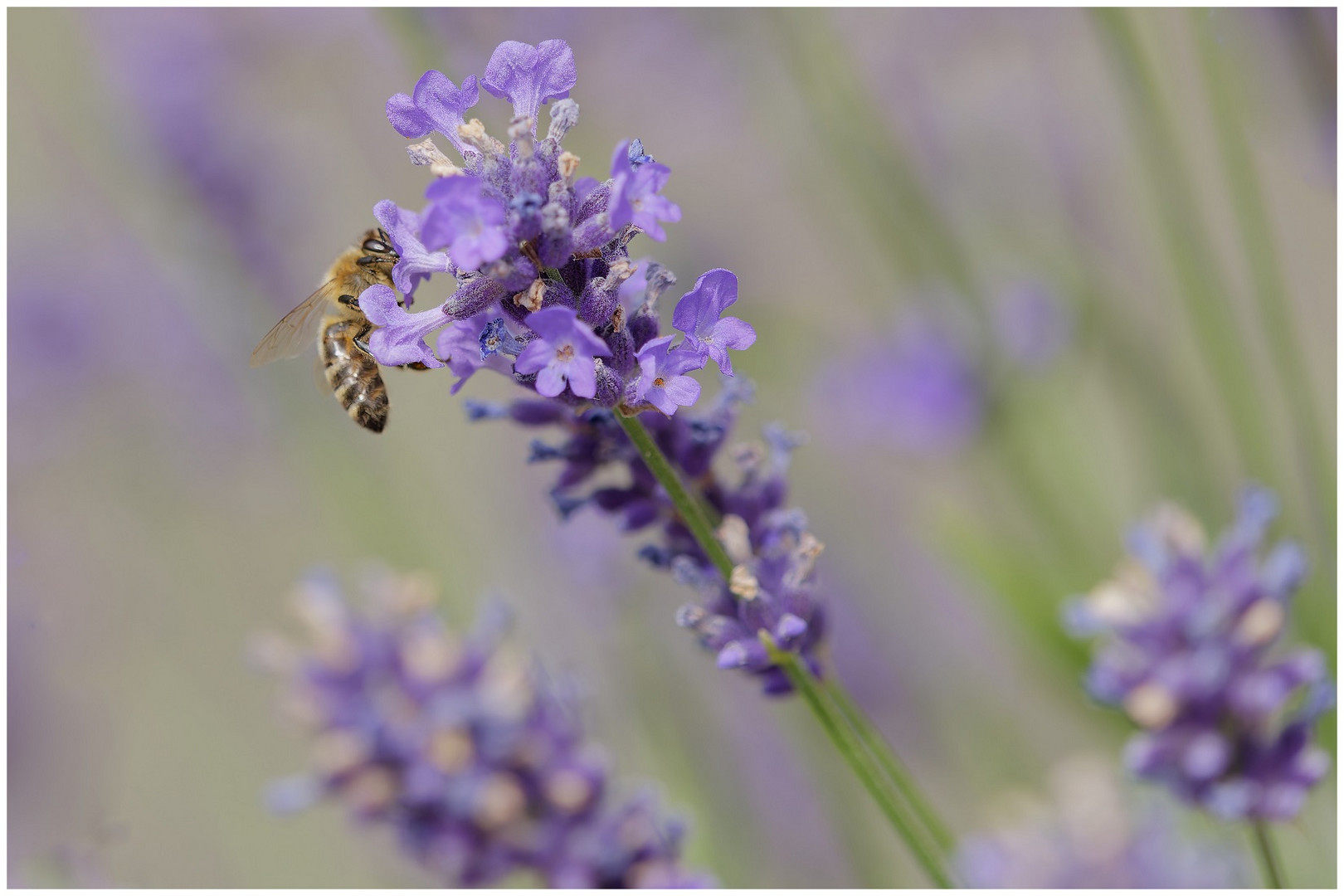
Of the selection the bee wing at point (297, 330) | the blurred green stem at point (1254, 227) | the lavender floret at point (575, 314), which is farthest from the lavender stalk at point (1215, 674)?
the bee wing at point (297, 330)

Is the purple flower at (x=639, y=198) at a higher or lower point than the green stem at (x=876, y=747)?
higher

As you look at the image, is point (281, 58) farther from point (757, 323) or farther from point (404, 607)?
point (404, 607)

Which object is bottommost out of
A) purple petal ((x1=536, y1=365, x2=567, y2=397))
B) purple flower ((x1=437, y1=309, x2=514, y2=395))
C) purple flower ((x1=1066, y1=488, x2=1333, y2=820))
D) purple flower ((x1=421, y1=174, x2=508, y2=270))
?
purple flower ((x1=1066, y1=488, x2=1333, y2=820))

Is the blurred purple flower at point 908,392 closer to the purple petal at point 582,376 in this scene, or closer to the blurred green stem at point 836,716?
the blurred green stem at point 836,716

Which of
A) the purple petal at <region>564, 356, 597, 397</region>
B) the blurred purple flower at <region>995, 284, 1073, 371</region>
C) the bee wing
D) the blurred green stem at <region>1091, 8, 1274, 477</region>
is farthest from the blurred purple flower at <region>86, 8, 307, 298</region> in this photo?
the purple petal at <region>564, 356, 597, 397</region>

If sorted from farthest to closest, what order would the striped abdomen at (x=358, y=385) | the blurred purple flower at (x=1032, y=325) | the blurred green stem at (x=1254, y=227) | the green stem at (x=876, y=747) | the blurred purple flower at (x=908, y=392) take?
the blurred purple flower at (x=908, y=392), the blurred purple flower at (x=1032, y=325), the blurred green stem at (x=1254, y=227), the striped abdomen at (x=358, y=385), the green stem at (x=876, y=747)

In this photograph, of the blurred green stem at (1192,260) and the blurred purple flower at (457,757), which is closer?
the blurred purple flower at (457,757)

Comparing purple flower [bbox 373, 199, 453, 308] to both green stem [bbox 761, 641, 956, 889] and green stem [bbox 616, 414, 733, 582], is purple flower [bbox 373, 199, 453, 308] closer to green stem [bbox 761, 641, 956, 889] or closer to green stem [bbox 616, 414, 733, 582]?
green stem [bbox 616, 414, 733, 582]
